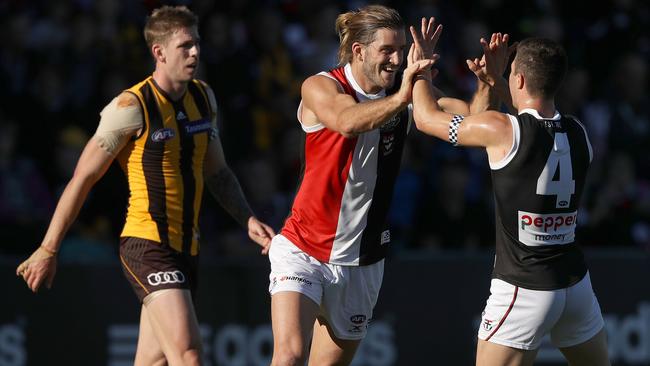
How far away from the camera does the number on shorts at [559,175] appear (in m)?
6.50

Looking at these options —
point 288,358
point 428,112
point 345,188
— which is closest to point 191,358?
point 288,358

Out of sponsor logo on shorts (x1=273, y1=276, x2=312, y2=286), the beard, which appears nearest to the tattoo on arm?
sponsor logo on shorts (x1=273, y1=276, x2=312, y2=286)

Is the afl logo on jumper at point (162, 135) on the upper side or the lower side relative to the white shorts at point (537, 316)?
upper

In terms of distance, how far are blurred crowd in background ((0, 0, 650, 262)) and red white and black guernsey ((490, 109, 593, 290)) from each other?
520 cm

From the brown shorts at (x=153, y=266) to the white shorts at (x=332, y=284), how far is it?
689 millimetres

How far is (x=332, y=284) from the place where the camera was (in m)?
7.29

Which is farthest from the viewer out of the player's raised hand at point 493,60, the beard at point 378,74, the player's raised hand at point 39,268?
the player's raised hand at point 39,268

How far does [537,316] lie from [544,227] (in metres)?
0.49

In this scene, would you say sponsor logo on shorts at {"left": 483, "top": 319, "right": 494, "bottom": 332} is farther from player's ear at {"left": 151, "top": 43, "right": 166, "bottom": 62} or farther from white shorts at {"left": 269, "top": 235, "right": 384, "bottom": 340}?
player's ear at {"left": 151, "top": 43, "right": 166, "bottom": 62}

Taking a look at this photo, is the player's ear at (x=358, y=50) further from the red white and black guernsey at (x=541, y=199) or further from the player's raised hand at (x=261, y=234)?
the player's raised hand at (x=261, y=234)

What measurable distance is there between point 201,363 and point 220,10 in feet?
22.0

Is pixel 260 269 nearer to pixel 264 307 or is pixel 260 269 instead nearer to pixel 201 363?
pixel 264 307

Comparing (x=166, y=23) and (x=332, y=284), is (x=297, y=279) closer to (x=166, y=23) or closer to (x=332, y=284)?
(x=332, y=284)

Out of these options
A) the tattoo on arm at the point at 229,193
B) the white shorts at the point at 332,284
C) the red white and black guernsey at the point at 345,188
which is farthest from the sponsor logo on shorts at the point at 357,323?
the tattoo on arm at the point at 229,193
